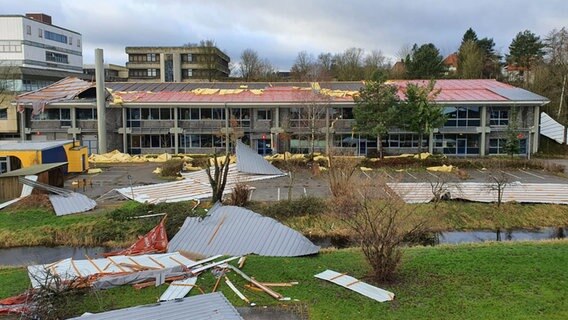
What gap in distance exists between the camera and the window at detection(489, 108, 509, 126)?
3850 centimetres

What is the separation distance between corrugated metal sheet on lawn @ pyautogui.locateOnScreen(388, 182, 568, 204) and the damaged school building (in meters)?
14.4

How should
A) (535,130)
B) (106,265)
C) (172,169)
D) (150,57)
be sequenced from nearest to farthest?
(106,265) → (172,169) → (535,130) → (150,57)

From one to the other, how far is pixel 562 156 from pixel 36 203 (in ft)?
118

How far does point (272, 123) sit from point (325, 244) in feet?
71.3

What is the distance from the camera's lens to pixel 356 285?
1184cm

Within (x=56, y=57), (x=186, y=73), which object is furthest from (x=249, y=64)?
(x=56, y=57)

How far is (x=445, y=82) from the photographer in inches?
1759

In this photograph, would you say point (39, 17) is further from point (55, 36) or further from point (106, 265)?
point (106, 265)

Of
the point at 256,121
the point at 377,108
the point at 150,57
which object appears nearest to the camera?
the point at 377,108

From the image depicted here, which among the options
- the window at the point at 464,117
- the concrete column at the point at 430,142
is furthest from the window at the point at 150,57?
the window at the point at 464,117

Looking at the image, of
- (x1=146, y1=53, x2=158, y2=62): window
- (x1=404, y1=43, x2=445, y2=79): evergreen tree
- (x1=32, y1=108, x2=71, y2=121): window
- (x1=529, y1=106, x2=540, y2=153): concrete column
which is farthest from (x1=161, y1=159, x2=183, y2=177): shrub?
(x1=146, y1=53, x2=158, y2=62): window

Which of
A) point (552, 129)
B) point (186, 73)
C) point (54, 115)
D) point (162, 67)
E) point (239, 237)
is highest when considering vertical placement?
point (162, 67)

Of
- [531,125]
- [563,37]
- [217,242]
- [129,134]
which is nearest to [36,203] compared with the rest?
[217,242]

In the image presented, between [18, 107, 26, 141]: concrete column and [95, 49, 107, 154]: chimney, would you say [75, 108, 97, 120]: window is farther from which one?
[18, 107, 26, 141]: concrete column
